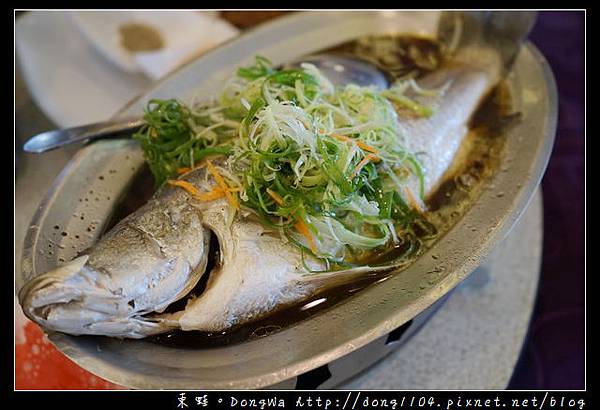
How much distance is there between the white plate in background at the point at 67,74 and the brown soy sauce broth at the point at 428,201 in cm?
74

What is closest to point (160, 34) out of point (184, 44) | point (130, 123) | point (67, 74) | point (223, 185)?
point (184, 44)

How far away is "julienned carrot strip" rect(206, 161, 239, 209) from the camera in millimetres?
1063

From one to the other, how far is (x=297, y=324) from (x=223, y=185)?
316 mm

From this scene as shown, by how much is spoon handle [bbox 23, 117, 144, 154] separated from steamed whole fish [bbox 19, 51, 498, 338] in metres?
0.34

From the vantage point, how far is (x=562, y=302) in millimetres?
1681

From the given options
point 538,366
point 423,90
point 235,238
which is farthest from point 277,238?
point 538,366

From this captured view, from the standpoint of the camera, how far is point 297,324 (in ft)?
3.53

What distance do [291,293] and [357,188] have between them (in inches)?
9.9

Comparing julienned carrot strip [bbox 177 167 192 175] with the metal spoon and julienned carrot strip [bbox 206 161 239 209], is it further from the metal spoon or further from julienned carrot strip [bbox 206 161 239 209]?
the metal spoon

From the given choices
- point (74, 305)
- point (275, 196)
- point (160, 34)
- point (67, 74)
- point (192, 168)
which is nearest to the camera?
point (74, 305)

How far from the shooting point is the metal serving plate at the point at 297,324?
96 cm

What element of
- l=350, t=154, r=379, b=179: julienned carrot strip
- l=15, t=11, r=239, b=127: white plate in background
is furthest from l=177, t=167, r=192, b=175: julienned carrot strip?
l=15, t=11, r=239, b=127: white plate in background

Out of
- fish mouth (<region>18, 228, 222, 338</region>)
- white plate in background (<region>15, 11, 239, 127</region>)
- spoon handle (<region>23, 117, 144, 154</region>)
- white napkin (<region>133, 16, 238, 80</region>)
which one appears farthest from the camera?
white napkin (<region>133, 16, 238, 80</region>)

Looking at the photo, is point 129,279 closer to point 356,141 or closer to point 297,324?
point 297,324
